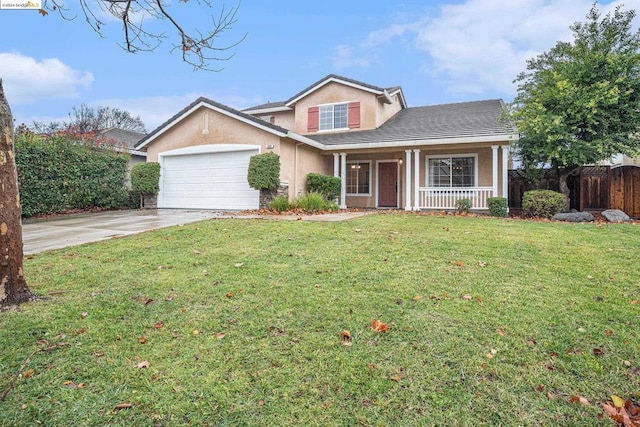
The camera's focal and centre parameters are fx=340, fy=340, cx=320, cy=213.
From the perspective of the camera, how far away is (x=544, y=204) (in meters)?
10.4

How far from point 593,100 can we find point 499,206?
388 centimetres

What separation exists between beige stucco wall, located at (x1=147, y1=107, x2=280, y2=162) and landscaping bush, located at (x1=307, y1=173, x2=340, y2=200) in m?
1.91

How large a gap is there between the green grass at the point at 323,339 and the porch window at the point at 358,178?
10.9 metres

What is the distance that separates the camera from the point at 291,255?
503 cm

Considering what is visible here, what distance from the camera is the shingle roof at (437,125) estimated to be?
40.7 ft

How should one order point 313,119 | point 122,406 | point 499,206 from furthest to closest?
point 313,119, point 499,206, point 122,406

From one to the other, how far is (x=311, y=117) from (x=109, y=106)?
28.5m

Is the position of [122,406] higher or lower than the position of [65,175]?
lower

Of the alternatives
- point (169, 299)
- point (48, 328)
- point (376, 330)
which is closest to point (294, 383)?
point (376, 330)

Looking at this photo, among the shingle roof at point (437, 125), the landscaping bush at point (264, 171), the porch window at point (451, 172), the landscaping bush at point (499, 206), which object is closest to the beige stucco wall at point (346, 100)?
the shingle roof at point (437, 125)

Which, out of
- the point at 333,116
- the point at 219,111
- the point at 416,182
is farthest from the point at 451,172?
the point at 219,111

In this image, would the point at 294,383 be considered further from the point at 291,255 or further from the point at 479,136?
the point at 479,136

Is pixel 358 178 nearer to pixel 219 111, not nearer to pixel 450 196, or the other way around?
pixel 450 196

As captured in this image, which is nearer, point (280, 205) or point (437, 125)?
point (280, 205)
